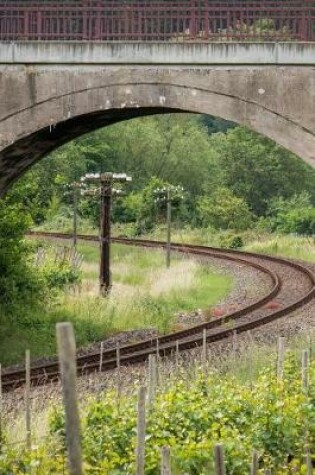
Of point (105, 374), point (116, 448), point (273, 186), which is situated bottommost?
point (273, 186)

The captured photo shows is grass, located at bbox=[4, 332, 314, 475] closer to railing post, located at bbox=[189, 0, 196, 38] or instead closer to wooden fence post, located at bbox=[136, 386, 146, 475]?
wooden fence post, located at bbox=[136, 386, 146, 475]

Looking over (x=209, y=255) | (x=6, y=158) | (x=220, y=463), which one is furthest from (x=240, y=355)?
(x=209, y=255)

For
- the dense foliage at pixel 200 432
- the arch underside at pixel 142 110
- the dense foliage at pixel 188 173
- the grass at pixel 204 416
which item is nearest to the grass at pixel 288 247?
the dense foliage at pixel 188 173

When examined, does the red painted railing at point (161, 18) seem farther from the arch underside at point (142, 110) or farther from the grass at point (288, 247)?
the grass at point (288, 247)

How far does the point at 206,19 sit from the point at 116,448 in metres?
6.70

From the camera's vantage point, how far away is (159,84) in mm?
12633

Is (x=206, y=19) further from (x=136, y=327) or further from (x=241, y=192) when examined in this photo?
(x=241, y=192)

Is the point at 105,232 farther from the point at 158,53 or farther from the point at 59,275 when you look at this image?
the point at 158,53

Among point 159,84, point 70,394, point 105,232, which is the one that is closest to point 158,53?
point 159,84

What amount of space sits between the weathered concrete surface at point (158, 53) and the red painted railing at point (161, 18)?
0.91 ft

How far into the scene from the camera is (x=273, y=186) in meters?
56.8

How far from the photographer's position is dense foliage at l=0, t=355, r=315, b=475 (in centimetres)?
768

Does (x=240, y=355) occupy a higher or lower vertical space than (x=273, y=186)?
higher

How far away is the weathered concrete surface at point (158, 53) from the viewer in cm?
1246
